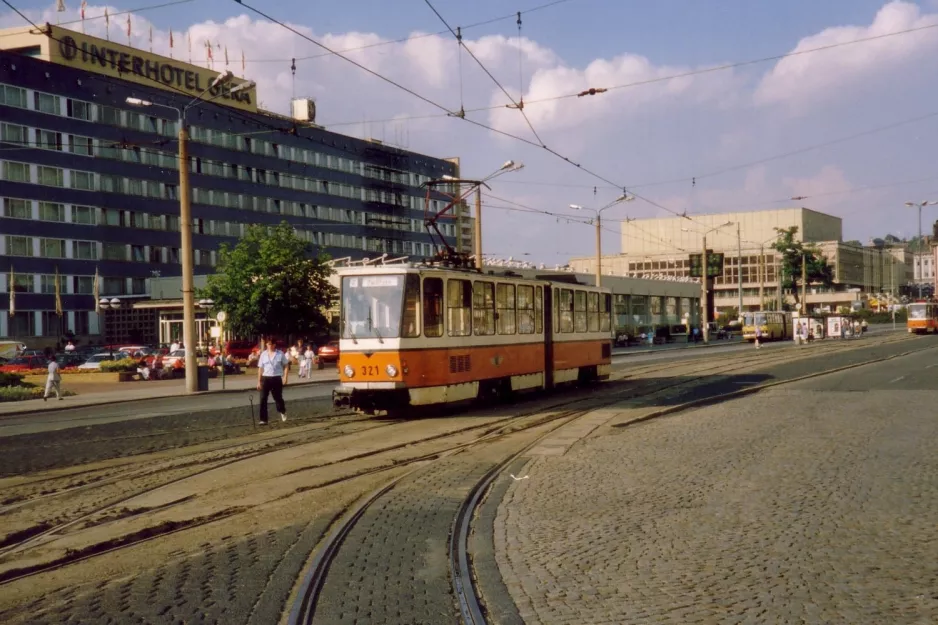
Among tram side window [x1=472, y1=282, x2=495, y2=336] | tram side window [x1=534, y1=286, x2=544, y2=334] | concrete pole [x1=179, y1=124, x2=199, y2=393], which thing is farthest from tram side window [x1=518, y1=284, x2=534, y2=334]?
concrete pole [x1=179, y1=124, x2=199, y2=393]

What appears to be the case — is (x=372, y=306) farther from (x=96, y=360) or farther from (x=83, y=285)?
(x=83, y=285)

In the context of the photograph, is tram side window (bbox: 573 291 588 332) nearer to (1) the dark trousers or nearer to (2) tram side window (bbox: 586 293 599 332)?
(2) tram side window (bbox: 586 293 599 332)

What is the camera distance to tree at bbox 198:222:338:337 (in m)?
47.8

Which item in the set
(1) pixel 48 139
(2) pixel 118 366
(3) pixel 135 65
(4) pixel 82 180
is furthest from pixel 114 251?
(2) pixel 118 366

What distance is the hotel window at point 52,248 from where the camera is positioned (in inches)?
2601

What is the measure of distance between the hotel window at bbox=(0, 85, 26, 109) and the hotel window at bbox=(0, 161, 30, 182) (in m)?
3.87

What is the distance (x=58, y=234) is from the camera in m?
67.1

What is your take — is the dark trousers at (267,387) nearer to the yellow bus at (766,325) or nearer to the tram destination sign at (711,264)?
the yellow bus at (766,325)

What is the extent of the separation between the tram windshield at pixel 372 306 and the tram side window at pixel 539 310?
18.1 feet

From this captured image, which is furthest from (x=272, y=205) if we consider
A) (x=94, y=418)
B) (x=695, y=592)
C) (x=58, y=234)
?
(x=695, y=592)

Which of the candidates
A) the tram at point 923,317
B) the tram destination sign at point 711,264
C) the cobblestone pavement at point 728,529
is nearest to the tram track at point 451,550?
the cobblestone pavement at point 728,529

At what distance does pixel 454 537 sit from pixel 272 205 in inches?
3143

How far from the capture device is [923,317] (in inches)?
3027

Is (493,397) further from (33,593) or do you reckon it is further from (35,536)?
(33,593)
